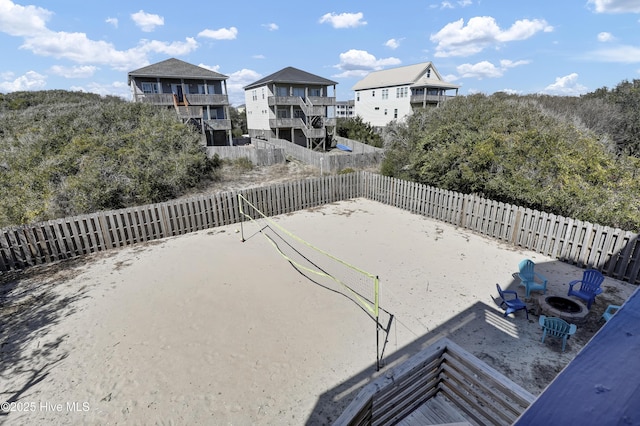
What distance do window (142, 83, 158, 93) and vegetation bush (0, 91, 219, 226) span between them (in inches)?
325

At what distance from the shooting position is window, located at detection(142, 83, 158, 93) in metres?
31.2

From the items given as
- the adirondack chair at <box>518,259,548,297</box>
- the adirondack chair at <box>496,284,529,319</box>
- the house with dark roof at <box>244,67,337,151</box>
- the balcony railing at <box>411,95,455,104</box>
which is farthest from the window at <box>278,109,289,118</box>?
the adirondack chair at <box>496,284,529,319</box>

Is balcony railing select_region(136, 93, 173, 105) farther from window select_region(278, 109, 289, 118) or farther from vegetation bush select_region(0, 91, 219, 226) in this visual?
window select_region(278, 109, 289, 118)

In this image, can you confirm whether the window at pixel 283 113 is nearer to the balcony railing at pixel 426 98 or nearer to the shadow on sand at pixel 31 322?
the balcony railing at pixel 426 98

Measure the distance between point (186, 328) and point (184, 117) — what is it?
2916cm

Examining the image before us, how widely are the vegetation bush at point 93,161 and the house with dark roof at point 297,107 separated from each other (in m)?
15.3

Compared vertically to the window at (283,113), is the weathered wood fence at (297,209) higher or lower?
lower

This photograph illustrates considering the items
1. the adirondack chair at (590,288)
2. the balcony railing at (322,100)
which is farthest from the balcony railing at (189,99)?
the adirondack chair at (590,288)

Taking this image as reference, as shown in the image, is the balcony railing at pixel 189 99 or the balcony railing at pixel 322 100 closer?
the balcony railing at pixel 189 99

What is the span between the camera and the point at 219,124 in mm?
34219

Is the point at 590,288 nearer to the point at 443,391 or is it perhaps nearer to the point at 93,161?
the point at 443,391

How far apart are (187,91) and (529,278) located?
35.4 metres

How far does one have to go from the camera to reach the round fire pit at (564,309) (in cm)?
649

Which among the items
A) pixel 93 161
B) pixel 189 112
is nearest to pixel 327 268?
pixel 93 161
